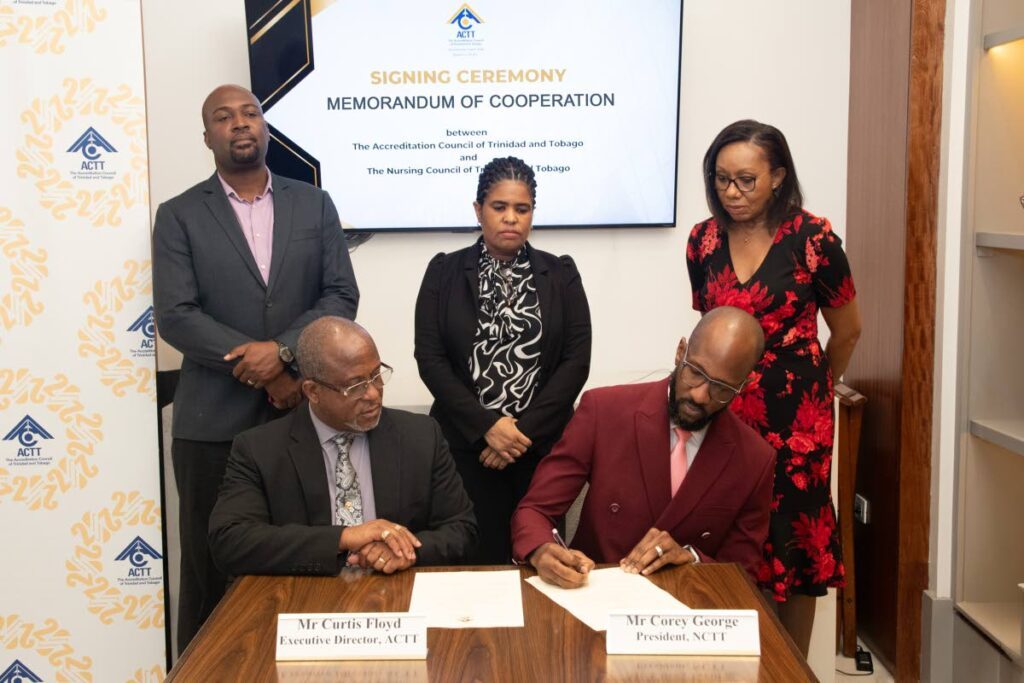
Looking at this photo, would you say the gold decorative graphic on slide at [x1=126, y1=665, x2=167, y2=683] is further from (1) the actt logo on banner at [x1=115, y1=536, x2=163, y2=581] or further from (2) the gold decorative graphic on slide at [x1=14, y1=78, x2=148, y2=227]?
(2) the gold decorative graphic on slide at [x1=14, y1=78, x2=148, y2=227]

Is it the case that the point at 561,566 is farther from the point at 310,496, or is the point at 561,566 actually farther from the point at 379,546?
the point at 310,496

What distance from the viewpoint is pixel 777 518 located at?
9.52ft

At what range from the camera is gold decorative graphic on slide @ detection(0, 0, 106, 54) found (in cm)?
309

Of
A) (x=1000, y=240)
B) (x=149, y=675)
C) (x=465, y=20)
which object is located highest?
(x=465, y=20)

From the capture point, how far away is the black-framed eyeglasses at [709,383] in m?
2.28

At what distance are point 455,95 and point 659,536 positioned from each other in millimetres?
2565

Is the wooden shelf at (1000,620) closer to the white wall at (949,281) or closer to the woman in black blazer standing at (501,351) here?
the white wall at (949,281)

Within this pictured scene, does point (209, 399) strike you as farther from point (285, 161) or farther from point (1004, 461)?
point (1004, 461)

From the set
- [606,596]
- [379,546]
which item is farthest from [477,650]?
[379,546]

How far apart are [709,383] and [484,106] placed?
92.5 inches

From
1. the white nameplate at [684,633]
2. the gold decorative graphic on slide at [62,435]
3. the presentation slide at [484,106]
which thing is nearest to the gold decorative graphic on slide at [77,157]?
the gold decorative graphic on slide at [62,435]

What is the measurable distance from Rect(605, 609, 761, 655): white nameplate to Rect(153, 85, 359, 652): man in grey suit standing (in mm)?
1493

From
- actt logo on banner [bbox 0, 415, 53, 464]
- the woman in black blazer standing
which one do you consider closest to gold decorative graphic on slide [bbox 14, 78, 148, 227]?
actt logo on banner [bbox 0, 415, 53, 464]

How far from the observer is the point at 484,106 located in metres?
4.32
